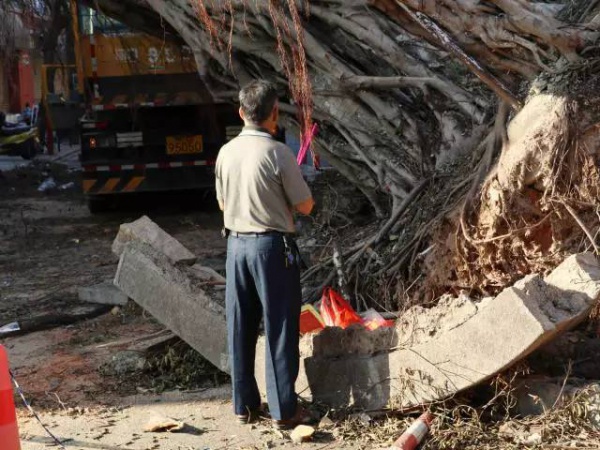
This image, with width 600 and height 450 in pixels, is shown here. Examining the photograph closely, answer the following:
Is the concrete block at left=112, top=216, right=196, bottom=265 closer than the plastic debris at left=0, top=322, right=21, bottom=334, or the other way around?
the concrete block at left=112, top=216, right=196, bottom=265

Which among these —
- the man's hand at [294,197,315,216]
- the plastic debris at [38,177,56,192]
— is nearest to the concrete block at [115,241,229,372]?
the man's hand at [294,197,315,216]

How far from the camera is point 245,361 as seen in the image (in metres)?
4.80

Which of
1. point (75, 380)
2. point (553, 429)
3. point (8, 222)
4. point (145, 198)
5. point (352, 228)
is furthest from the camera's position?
point (145, 198)

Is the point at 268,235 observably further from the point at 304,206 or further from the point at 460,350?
the point at 460,350

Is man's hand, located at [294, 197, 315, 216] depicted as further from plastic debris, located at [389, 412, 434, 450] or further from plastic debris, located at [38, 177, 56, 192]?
plastic debris, located at [38, 177, 56, 192]

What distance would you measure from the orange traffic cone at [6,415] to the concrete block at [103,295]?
395 cm

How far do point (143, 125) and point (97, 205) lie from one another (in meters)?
→ 1.77

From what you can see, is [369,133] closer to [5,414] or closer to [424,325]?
[424,325]

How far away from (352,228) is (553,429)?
12.0ft

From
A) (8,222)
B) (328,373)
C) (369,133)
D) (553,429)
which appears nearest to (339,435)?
(328,373)

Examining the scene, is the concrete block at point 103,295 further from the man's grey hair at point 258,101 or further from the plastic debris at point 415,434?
the plastic debris at point 415,434

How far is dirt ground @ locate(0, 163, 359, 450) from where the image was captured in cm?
484

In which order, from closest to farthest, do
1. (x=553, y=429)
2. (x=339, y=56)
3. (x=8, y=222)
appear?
(x=553, y=429) → (x=339, y=56) → (x=8, y=222)

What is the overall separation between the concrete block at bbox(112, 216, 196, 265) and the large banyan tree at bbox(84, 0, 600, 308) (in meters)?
1.01
